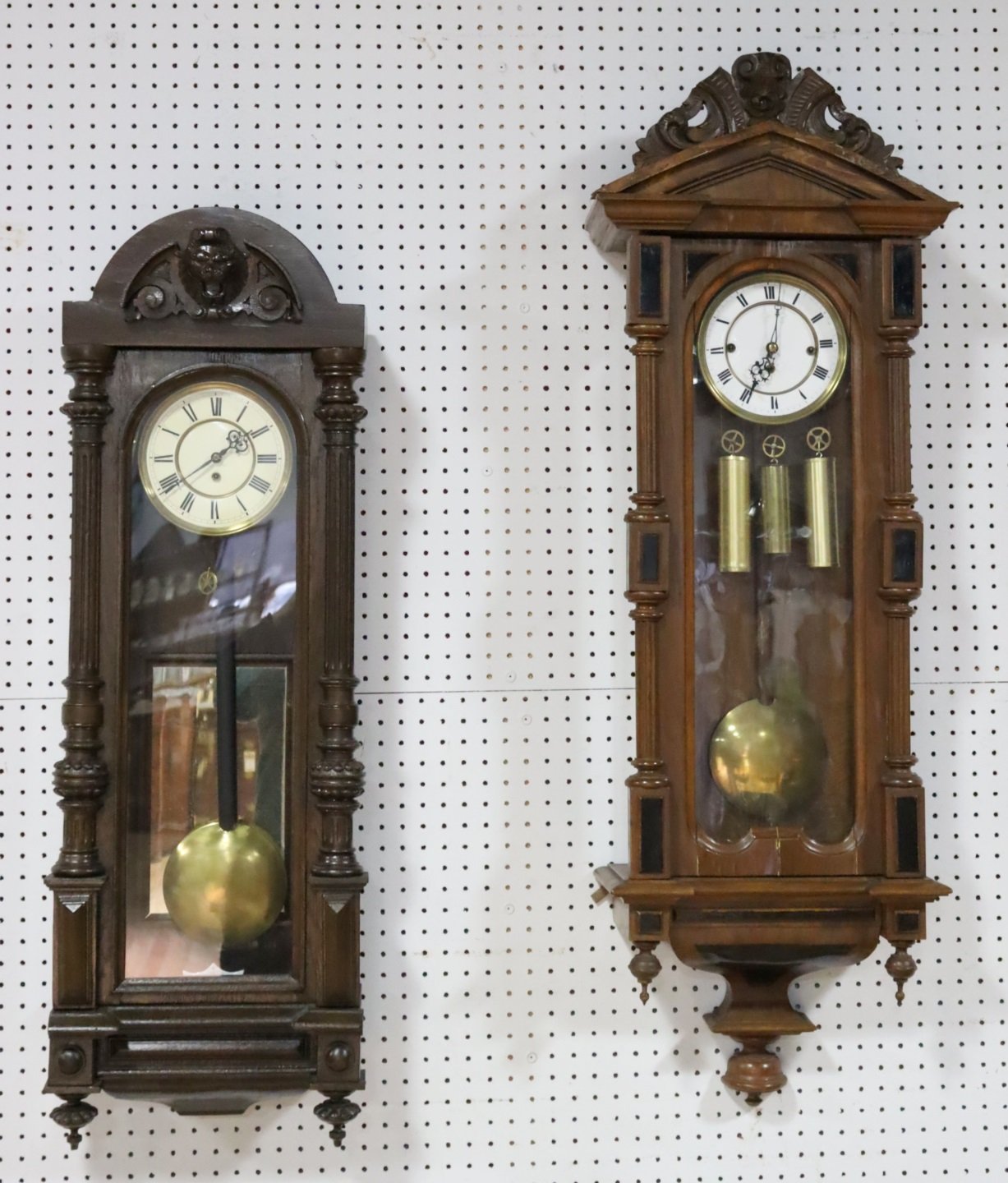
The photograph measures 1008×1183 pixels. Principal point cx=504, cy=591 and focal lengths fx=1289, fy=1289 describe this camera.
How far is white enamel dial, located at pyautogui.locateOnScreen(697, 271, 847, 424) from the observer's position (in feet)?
5.19

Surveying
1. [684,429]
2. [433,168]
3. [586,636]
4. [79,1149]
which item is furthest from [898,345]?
[79,1149]

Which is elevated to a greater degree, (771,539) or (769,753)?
(771,539)

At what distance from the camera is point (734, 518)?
5.16 feet

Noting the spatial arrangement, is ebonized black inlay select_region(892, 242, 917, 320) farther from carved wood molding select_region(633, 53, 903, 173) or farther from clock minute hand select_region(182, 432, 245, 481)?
clock minute hand select_region(182, 432, 245, 481)

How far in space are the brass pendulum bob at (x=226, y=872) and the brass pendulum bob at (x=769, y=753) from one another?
21.8 inches

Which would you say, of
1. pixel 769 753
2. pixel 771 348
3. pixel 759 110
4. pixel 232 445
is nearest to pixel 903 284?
pixel 771 348

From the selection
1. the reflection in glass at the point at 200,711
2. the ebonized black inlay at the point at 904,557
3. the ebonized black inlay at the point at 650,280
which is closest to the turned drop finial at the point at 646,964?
the reflection in glass at the point at 200,711

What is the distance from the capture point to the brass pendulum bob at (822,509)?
1579 millimetres

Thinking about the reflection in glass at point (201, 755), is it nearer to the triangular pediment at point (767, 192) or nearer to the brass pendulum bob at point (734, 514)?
the brass pendulum bob at point (734, 514)

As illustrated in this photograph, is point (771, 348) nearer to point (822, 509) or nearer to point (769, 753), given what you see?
point (822, 509)

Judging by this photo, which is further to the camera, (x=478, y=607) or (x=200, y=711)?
(x=478, y=607)

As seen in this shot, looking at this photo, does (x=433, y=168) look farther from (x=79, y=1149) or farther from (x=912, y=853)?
(x=79, y=1149)

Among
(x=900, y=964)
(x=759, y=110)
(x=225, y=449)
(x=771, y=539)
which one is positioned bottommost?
(x=900, y=964)

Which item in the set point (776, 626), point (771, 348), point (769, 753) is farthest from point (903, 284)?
point (769, 753)
